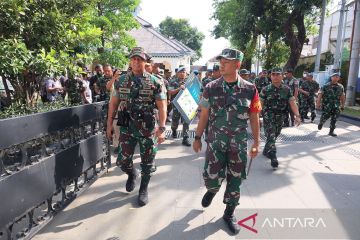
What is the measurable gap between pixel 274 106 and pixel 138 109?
283 centimetres

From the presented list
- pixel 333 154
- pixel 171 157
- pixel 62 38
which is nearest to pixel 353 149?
pixel 333 154

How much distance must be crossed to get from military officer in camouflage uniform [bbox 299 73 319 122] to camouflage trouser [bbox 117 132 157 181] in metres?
8.74

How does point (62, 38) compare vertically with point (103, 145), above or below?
above

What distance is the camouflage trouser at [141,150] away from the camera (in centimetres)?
407

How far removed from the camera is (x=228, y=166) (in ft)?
11.7

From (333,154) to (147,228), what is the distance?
16.3ft

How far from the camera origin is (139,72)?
3986 millimetres

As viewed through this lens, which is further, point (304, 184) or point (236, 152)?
point (304, 184)

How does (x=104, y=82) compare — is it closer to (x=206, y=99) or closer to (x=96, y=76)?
(x=96, y=76)

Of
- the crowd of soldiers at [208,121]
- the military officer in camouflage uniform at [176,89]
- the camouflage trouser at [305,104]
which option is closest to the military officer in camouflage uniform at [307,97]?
the camouflage trouser at [305,104]

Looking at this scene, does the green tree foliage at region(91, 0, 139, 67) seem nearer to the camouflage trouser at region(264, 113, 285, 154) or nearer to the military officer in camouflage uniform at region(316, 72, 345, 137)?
the military officer in camouflage uniform at region(316, 72, 345, 137)

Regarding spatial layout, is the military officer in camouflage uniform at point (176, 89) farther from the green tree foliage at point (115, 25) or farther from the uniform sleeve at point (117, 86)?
the green tree foliage at point (115, 25)

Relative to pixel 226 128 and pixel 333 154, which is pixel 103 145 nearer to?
pixel 226 128

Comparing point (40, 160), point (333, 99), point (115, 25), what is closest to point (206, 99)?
point (40, 160)
